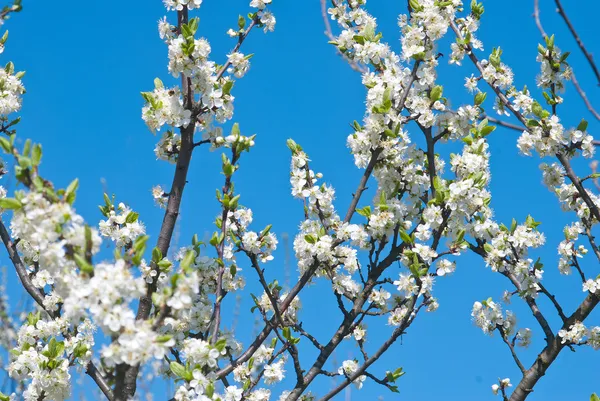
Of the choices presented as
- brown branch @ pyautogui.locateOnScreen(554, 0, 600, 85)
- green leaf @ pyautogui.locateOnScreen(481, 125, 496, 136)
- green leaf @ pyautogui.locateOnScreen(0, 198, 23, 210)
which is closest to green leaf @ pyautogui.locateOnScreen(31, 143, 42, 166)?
green leaf @ pyautogui.locateOnScreen(0, 198, 23, 210)

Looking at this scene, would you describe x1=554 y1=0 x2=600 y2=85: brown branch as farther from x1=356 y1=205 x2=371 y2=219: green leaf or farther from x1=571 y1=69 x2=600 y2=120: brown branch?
x1=356 y1=205 x2=371 y2=219: green leaf

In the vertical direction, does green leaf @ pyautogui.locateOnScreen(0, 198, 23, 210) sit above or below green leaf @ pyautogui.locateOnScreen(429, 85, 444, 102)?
below

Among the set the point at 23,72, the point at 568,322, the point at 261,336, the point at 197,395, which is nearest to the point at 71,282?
the point at 197,395

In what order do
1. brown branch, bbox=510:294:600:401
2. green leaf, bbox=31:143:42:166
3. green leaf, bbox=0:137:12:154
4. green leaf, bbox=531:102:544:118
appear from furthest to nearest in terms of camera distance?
green leaf, bbox=531:102:544:118
brown branch, bbox=510:294:600:401
green leaf, bbox=0:137:12:154
green leaf, bbox=31:143:42:166

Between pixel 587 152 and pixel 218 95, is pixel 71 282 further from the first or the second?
pixel 587 152

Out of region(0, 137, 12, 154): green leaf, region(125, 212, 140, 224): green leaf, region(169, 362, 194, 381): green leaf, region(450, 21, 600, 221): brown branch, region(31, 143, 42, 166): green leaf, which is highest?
region(450, 21, 600, 221): brown branch

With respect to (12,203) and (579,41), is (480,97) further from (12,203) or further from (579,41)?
(12,203)

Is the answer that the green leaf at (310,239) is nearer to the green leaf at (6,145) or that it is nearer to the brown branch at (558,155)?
the brown branch at (558,155)

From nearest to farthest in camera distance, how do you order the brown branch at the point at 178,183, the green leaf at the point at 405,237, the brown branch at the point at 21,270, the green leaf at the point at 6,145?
the green leaf at the point at 6,145, the brown branch at the point at 178,183, the green leaf at the point at 405,237, the brown branch at the point at 21,270

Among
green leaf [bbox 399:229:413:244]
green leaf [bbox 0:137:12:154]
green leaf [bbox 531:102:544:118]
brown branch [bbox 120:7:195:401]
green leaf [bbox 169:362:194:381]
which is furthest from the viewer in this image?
green leaf [bbox 531:102:544:118]

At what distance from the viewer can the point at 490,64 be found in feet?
15.7

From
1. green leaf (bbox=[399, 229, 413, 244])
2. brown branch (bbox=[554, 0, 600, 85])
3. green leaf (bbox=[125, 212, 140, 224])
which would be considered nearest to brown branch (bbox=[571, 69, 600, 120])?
brown branch (bbox=[554, 0, 600, 85])

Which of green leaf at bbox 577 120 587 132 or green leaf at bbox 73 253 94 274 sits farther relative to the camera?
green leaf at bbox 577 120 587 132

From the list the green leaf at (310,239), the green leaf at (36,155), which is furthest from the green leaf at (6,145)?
the green leaf at (310,239)
